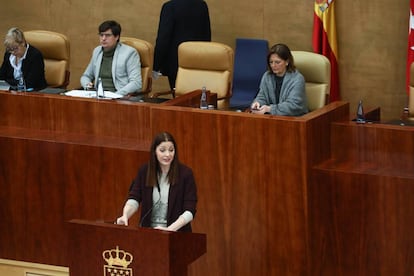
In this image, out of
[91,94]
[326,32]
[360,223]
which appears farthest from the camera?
[326,32]

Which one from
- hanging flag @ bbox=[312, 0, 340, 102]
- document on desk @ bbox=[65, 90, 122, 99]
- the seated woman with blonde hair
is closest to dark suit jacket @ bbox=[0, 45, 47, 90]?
the seated woman with blonde hair

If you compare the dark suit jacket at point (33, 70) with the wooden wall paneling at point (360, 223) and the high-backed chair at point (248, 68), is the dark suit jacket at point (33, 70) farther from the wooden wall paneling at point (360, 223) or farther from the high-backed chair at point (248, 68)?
the wooden wall paneling at point (360, 223)

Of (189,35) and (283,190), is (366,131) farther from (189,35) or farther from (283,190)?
(189,35)

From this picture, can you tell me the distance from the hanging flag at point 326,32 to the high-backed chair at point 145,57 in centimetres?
150

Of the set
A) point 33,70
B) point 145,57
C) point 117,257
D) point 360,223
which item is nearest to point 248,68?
point 145,57

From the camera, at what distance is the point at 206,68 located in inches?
350

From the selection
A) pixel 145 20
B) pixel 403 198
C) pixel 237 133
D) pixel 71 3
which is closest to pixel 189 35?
pixel 145 20

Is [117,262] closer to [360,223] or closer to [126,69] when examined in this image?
[360,223]

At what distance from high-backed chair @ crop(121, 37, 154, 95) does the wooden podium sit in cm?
328

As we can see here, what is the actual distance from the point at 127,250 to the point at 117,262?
9 cm

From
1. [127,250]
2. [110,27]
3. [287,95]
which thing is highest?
[110,27]

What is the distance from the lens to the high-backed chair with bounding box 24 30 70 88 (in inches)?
370

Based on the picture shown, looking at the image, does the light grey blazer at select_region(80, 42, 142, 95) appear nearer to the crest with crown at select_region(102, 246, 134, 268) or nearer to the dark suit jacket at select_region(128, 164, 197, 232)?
the dark suit jacket at select_region(128, 164, 197, 232)

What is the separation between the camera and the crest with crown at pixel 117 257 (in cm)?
561
